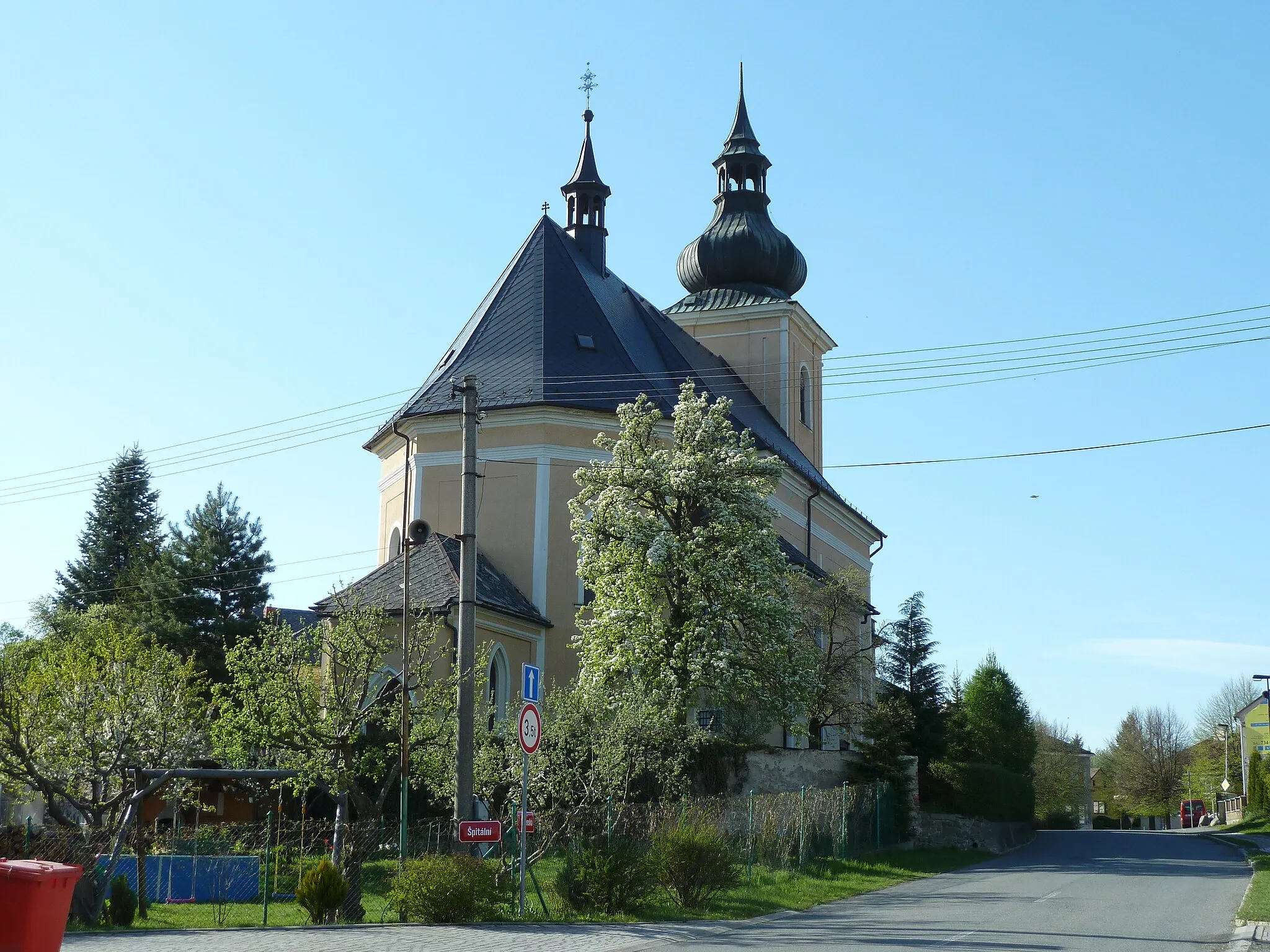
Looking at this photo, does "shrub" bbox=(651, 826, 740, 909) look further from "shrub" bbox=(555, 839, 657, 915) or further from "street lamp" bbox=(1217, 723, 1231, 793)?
"street lamp" bbox=(1217, 723, 1231, 793)

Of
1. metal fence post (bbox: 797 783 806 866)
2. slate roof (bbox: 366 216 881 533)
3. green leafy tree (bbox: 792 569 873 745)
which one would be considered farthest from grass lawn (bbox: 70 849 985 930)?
slate roof (bbox: 366 216 881 533)

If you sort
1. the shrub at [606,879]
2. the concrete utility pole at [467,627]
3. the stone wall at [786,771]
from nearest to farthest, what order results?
the shrub at [606,879]
the concrete utility pole at [467,627]
the stone wall at [786,771]

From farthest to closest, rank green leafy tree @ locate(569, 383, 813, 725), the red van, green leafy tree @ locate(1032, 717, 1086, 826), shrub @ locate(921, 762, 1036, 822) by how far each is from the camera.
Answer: the red van, green leafy tree @ locate(1032, 717, 1086, 826), shrub @ locate(921, 762, 1036, 822), green leafy tree @ locate(569, 383, 813, 725)

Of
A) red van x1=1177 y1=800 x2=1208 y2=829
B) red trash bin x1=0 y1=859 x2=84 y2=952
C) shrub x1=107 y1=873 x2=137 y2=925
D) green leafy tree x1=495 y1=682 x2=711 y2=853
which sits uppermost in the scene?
green leafy tree x1=495 y1=682 x2=711 y2=853

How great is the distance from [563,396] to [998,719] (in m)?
26.0

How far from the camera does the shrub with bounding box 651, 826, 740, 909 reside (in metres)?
17.5

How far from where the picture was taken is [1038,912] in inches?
670

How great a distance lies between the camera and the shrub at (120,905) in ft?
55.1

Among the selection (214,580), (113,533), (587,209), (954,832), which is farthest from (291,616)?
(954,832)

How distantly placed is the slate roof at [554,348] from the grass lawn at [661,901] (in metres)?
13.2

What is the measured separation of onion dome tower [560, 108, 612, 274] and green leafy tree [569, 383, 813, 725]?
1352cm

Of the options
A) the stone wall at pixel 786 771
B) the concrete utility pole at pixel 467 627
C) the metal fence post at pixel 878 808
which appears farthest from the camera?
the metal fence post at pixel 878 808

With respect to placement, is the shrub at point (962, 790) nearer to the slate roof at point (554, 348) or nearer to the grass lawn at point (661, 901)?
the grass lawn at point (661, 901)

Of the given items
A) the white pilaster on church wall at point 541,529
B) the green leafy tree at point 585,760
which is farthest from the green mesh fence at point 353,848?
the white pilaster on church wall at point 541,529
